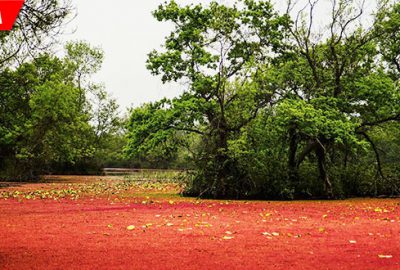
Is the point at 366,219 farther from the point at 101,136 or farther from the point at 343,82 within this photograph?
the point at 101,136

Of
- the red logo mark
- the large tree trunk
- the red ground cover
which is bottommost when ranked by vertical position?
the red ground cover

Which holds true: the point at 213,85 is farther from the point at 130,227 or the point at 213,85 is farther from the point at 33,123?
the point at 33,123

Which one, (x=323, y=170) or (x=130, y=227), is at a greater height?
(x=323, y=170)

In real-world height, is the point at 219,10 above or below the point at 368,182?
above

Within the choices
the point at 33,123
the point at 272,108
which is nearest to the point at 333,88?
the point at 272,108

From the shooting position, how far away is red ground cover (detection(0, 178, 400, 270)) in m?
6.50

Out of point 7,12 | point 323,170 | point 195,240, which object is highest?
point 7,12

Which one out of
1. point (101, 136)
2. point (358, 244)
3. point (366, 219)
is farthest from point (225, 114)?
point (101, 136)

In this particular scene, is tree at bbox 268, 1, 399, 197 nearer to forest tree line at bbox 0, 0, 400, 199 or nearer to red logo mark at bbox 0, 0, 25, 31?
→ forest tree line at bbox 0, 0, 400, 199

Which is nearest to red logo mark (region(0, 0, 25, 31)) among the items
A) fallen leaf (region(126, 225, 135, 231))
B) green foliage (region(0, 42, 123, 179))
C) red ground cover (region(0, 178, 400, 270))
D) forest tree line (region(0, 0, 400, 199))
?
red ground cover (region(0, 178, 400, 270))

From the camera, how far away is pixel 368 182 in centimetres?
2220

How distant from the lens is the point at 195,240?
8.35 m

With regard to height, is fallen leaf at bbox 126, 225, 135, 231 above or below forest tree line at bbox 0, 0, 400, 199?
below

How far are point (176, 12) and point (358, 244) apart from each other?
16898 mm
